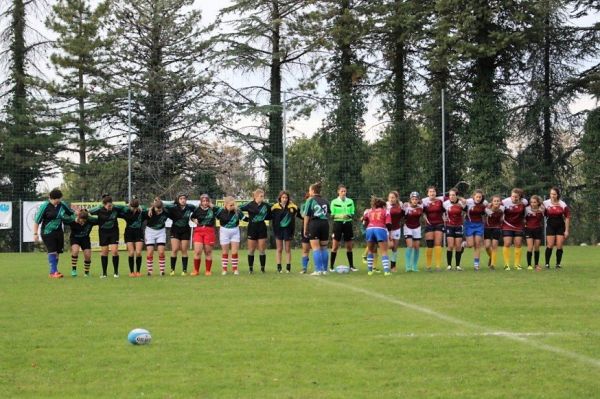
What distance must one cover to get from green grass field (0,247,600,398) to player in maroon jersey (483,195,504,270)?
14.7ft

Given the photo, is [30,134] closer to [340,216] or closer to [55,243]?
[55,243]

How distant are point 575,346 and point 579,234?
90.5 ft

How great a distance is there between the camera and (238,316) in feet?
35.1

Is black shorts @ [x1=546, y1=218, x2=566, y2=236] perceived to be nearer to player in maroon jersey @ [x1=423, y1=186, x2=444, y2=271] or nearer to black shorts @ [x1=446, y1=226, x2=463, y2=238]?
black shorts @ [x1=446, y1=226, x2=463, y2=238]

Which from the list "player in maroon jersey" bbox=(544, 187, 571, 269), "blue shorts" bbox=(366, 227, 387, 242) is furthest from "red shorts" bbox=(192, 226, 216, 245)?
"player in maroon jersey" bbox=(544, 187, 571, 269)

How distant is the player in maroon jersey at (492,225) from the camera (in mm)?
19438

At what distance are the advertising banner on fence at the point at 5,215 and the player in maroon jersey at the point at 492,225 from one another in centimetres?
1941

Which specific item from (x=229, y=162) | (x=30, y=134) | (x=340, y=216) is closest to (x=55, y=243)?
(x=340, y=216)

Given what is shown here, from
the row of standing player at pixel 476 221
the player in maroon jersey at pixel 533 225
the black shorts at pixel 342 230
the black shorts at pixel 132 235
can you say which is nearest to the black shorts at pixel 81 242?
the black shorts at pixel 132 235

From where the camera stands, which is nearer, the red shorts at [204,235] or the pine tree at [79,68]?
the red shorts at [204,235]

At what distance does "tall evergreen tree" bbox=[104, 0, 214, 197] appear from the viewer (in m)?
33.2

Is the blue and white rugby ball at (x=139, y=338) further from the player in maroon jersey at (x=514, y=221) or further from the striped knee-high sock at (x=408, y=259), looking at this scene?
the player in maroon jersey at (x=514, y=221)

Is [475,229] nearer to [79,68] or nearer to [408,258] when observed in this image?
[408,258]

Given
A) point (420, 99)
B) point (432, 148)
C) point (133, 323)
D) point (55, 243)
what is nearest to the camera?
point (133, 323)
